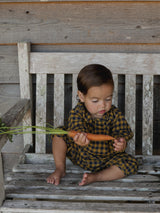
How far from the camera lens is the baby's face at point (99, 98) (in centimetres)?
146

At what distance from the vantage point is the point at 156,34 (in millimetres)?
1850

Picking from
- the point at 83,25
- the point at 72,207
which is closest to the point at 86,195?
the point at 72,207

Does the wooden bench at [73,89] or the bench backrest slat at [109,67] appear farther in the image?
the bench backrest slat at [109,67]

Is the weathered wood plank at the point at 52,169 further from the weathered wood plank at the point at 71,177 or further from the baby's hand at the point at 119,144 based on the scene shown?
the baby's hand at the point at 119,144

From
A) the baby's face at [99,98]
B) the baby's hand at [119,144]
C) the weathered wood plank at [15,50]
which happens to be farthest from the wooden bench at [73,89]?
the baby's face at [99,98]

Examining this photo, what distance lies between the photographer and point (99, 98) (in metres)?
1.47

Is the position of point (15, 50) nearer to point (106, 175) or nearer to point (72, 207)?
point (106, 175)

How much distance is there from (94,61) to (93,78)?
1.22ft

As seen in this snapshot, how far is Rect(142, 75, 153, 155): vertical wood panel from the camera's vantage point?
5.91ft

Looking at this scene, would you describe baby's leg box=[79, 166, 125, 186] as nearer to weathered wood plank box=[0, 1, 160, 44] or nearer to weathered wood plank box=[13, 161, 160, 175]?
weathered wood plank box=[13, 161, 160, 175]

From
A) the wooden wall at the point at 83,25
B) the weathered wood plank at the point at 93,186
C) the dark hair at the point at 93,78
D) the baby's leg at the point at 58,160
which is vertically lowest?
the weathered wood plank at the point at 93,186

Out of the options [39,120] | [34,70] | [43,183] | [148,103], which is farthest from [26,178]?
[148,103]

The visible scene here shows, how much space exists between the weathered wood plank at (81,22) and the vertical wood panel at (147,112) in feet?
0.95

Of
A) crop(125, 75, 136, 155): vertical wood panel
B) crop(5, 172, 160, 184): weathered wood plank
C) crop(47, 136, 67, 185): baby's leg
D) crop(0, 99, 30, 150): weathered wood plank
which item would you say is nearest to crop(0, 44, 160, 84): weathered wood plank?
crop(125, 75, 136, 155): vertical wood panel
